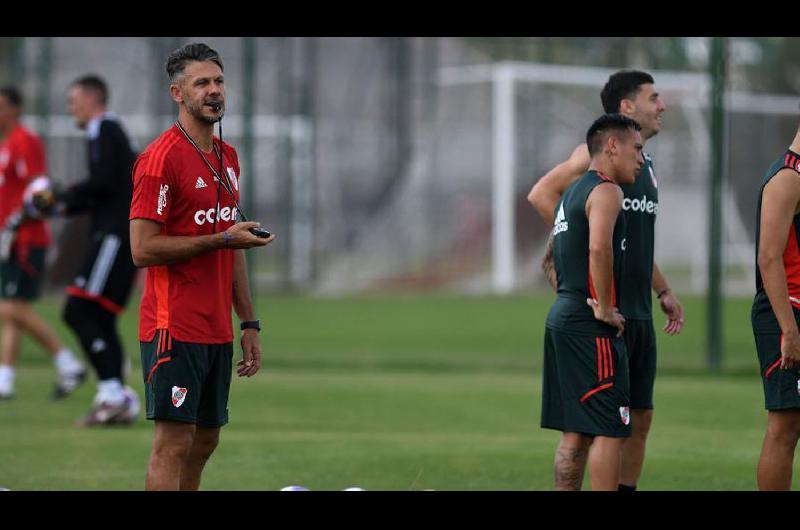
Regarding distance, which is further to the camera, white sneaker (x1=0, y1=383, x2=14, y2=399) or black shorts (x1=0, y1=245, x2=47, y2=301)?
black shorts (x1=0, y1=245, x2=47, y2=301)

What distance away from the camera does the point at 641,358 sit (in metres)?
7.20

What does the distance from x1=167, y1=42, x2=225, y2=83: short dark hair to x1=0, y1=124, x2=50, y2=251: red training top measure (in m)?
6.31

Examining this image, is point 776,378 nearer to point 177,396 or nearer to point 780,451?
point 780,451

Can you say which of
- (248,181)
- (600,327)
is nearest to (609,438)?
(600,327)

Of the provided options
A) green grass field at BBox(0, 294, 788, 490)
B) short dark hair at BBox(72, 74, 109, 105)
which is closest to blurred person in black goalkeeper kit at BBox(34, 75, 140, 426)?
short dark hair at BBox(72, 74, 109, 105)

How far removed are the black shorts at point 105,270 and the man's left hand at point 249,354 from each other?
13.7ft

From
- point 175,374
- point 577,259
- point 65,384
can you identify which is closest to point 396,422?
point 65,384

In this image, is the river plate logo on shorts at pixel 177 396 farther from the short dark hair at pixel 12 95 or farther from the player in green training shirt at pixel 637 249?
the short dark hair at pixel 12 95

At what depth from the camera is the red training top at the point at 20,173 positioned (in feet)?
39.6

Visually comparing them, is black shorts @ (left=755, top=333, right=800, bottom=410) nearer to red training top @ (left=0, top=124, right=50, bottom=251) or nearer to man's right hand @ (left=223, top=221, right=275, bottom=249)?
man's right hand @ (left=223, top=221, right=275, bottom=249)

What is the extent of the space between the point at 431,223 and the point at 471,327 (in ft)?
23.9

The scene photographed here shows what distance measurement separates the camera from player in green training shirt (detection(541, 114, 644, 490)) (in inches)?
254

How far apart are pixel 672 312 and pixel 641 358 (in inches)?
17.0

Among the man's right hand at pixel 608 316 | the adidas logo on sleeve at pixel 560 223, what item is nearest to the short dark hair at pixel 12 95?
the adidas logo on sleeve at pixel 560 223
